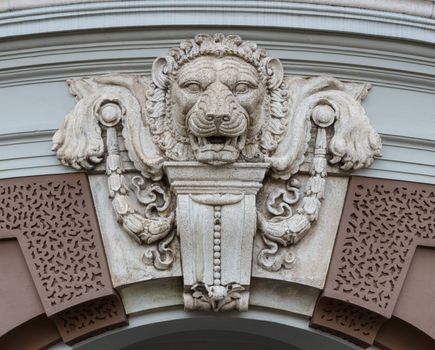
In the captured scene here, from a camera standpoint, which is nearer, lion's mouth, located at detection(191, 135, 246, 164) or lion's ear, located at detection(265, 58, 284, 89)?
lion's mouth, located at detection(191, 135, 246, 164)

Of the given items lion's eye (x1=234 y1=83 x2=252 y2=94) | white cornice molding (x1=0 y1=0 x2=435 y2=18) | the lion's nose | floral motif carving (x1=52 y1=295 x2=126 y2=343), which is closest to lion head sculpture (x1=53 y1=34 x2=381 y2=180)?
lion's eye (x1=234 y1=83 x2=252 y2=94)

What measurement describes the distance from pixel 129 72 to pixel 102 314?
1.17m

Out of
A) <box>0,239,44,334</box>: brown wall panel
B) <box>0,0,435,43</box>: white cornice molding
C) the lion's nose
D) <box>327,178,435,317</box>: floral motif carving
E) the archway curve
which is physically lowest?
the archway curve

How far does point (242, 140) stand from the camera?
7258mm

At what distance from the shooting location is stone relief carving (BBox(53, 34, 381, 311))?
7234 millimetres

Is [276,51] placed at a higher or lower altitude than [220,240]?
higher

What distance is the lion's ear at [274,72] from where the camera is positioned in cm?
740

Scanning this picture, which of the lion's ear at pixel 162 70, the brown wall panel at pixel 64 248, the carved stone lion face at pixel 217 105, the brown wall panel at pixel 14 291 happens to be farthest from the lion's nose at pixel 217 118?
the brown wall panel at pixel 14 291

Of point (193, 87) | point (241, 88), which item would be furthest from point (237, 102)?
point (193, 87)

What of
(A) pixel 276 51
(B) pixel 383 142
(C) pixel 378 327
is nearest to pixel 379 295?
(C) pixel 378 327

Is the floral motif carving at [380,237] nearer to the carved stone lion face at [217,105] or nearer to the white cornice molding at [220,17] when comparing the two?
the carved stone lion face at [217,105]

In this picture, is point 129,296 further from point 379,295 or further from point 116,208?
point 379,295

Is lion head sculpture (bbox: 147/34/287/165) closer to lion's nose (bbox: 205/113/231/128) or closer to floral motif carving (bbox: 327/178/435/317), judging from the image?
lion's nose (bbox: 205/113/231/128)

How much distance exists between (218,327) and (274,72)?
1.29 meters
